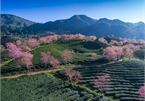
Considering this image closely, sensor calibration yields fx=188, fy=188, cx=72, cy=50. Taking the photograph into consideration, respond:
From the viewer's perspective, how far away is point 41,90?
50969 millimetres

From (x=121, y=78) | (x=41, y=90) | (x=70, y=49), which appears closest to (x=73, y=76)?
(x=41, y=90)

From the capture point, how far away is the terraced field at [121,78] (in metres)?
48.9

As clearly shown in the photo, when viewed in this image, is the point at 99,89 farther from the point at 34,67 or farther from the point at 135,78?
the point at 34,67

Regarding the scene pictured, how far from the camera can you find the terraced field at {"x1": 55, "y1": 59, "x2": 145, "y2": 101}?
4894cm

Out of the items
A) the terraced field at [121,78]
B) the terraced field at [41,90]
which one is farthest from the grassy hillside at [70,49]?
the terraced field at [121,78]

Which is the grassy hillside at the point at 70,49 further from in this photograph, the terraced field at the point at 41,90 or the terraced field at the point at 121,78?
the terraced field at the point at 121,78

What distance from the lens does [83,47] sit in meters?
116

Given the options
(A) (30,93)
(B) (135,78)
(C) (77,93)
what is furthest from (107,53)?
(A) (30,93)

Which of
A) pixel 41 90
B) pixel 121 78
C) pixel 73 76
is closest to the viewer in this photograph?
pixel 41 90

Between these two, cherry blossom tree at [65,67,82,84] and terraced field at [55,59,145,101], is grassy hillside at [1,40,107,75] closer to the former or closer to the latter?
cherry blossom tree at [65,67,82,84]

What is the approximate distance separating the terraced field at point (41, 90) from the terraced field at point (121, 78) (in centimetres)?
520

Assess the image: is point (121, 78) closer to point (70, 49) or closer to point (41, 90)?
point (41, 90)

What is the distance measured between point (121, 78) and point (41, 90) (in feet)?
81.8

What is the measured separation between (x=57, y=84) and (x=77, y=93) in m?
8.21
